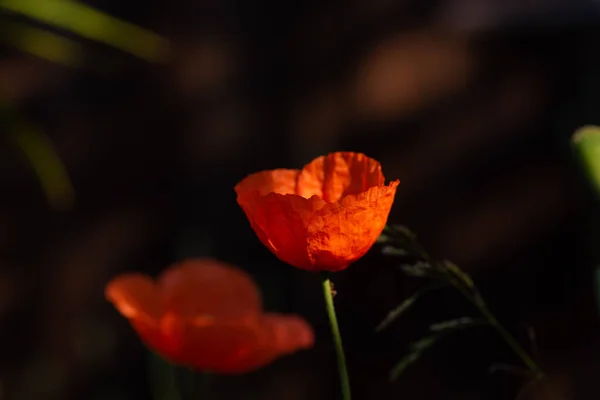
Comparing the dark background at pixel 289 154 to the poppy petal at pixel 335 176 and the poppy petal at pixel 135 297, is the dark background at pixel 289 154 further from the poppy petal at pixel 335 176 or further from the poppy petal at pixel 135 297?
the poppy petal at pixel 335 176

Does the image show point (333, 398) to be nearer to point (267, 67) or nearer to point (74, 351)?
point (74, 351)

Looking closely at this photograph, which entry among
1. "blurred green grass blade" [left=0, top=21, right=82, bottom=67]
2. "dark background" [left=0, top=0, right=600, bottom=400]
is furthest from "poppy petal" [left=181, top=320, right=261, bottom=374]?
"blurred green grass blade" [left=0, top=21, right=82, bottom=67]

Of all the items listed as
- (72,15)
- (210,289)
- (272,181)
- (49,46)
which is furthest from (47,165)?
(272,181)

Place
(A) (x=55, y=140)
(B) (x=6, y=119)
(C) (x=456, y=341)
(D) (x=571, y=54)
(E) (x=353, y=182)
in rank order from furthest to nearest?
(A) (x=55, y=140) → (D) (x=571, y=54) → (C) (x=456, y=341) → (B) (x=6, y=119) → (E) (x=353, y=182)

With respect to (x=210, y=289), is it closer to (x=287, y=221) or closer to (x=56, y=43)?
(x=287, y=221)

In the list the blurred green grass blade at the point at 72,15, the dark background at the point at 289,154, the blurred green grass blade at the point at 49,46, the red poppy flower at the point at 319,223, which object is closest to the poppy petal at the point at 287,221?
the red poppy flower at the point at 319,223

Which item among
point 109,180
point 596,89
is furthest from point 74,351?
point 596,89

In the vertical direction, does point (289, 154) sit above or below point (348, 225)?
below
